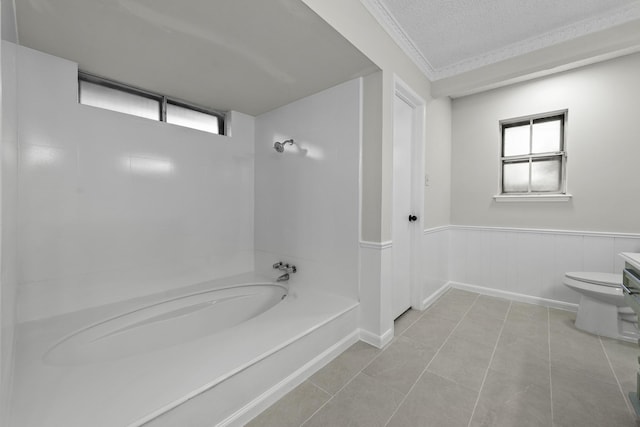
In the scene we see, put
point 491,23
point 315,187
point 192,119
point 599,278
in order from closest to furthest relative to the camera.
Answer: point 491,23 < point 599,278 < point 315,187 < point 192,119

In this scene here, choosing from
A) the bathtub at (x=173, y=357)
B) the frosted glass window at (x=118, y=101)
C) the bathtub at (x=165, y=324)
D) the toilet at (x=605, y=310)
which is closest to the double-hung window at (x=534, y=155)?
the toilet at (x=605, y=310)

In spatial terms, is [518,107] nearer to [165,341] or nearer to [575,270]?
[575,270]

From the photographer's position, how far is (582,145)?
2424 mm

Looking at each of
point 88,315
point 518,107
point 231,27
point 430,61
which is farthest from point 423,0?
point 88,315

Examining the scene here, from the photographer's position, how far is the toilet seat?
1.98m

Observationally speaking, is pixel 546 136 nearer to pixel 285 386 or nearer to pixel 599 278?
pixel 599 278

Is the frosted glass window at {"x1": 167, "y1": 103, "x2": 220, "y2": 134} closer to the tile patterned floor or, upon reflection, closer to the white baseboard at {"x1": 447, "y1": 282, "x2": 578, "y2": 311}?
the tile patterned floor

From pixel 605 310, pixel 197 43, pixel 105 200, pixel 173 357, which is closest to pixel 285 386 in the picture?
pixel 173 357

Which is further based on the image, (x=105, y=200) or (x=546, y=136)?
(x=546, y=136)

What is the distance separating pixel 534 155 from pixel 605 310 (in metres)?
1.57

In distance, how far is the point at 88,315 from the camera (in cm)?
174

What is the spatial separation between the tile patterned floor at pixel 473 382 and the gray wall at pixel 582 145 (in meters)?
1.08

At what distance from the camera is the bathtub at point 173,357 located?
999 mm

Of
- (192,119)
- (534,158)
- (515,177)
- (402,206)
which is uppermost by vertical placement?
(192,119)
